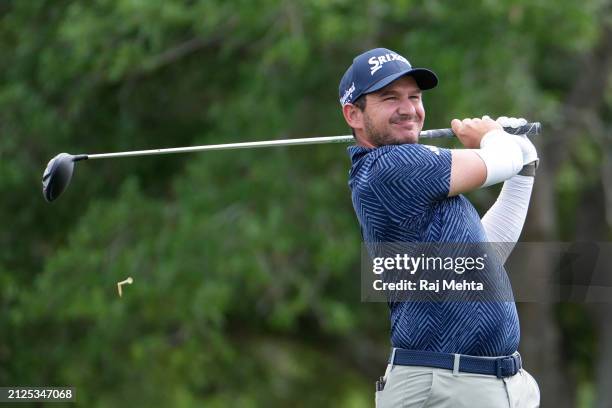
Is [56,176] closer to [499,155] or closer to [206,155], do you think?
[499,155]

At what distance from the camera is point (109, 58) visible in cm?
1160

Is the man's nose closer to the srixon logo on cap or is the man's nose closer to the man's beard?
the man's beard

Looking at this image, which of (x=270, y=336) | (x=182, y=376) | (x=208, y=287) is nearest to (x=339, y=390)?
(x=270, y=336)

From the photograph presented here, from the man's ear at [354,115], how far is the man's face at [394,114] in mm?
32

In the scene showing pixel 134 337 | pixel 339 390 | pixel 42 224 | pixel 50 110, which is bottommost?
pixel 339 390

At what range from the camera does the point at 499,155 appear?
3.93m

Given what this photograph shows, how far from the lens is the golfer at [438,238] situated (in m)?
3.87

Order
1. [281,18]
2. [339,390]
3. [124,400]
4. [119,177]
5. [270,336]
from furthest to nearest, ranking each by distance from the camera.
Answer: [339,390] < [270,336] < [124,400] < [119,177] < [281,18]

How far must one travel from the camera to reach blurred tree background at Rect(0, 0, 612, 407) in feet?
37.3

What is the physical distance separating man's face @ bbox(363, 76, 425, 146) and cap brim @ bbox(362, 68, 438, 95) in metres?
0.02

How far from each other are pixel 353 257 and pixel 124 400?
3.62 metres

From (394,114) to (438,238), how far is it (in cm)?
47

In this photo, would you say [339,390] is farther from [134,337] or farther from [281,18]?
[281,18]

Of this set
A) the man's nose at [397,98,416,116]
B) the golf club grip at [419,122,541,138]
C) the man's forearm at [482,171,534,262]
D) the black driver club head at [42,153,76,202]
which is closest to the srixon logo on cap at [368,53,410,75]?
the man's nose at [397,98,416,116]
